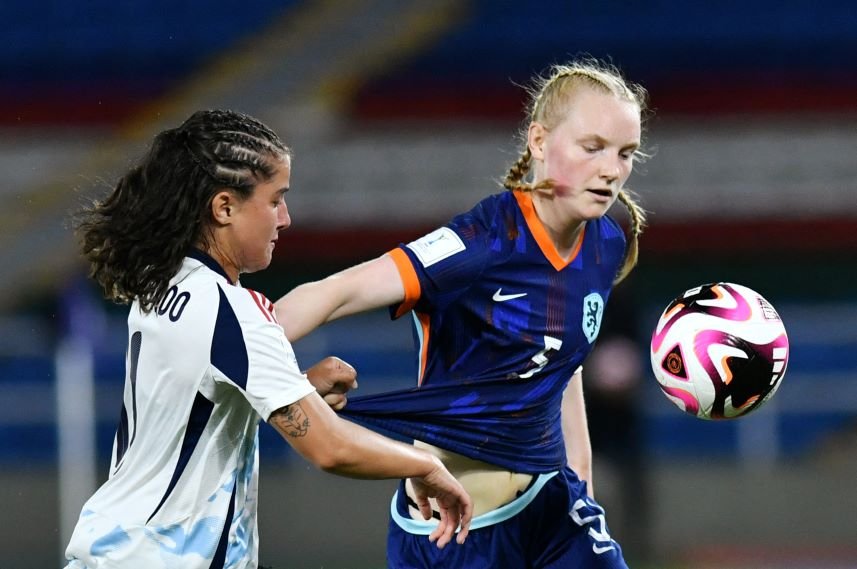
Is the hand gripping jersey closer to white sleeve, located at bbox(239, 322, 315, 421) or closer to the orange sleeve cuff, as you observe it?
the orange sleeve cuff

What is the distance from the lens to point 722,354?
12.4 ft

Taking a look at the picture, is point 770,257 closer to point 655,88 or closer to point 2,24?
point 655,88

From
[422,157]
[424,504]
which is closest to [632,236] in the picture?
[424,504]

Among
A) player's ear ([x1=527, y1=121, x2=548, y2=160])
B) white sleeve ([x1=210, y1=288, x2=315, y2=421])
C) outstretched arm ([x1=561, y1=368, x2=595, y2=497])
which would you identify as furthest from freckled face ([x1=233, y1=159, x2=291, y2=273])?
outstretched arm ([x1=561, y1=368, x2=595, y2=497])

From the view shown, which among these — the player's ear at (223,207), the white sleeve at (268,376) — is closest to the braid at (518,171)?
the player's ear at (223,207)

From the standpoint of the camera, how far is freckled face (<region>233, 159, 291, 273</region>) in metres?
3.12

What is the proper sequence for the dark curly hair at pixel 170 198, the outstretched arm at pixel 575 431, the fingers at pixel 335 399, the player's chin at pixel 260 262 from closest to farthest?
the dark curly hair at pixel 170 198, the player's chin at pixel 260 262, the fingers at pixel 335 399, the outstretched arm at pixel 575 431

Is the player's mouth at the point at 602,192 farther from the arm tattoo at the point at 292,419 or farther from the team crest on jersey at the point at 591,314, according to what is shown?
the arm tattoo at the point at 292,419

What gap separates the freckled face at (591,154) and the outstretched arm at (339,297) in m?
0.55

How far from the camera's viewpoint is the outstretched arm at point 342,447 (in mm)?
2971

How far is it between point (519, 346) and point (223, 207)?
40.1 inches

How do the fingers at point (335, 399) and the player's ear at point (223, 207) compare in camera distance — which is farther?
the fingers at point (335, 399)

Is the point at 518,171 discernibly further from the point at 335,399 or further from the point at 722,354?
the point at 335,399

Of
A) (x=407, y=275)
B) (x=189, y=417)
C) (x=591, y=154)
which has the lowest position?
(x=189, y=417)
